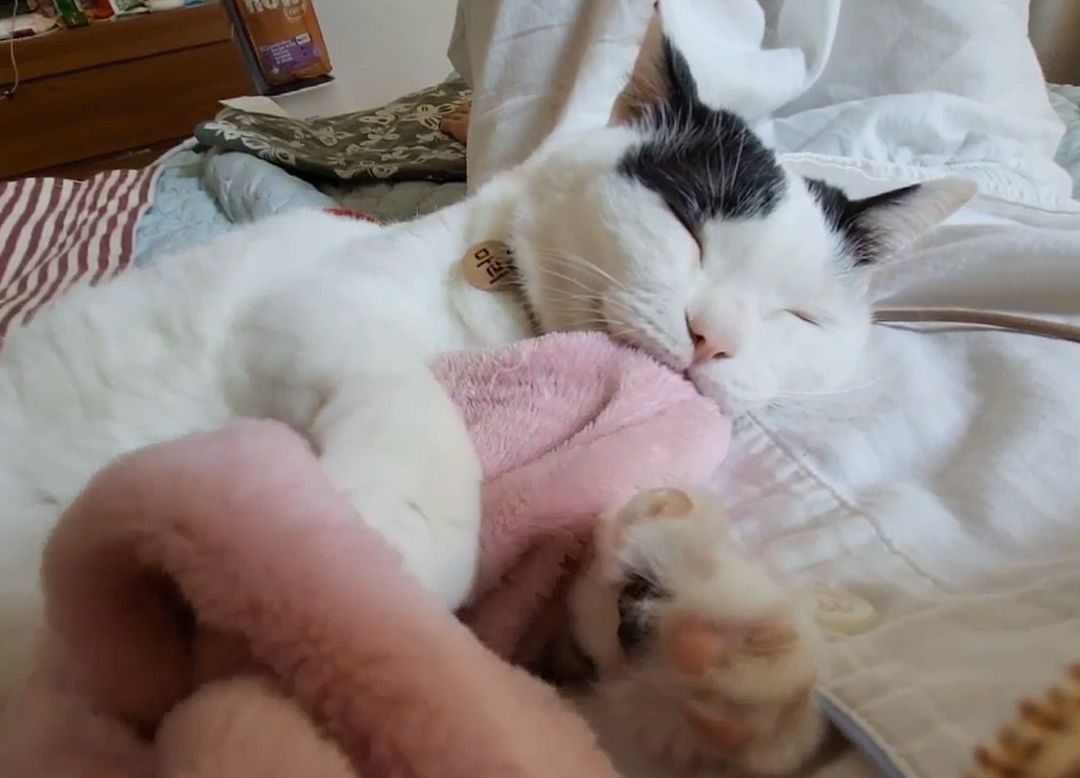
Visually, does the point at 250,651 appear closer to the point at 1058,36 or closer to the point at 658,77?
the point at 658,77

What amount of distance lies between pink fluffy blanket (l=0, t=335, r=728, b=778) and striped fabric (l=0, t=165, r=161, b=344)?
891 mm

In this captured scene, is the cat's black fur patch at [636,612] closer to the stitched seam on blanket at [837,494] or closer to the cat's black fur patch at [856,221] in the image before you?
the stitched seam on blanket at [837,494]

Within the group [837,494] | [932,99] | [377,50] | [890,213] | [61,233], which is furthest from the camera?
[377,50]

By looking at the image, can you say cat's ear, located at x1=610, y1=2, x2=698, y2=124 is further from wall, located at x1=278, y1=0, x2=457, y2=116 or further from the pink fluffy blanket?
wall, located at x1=278, y1=0, x2=457, y2=116

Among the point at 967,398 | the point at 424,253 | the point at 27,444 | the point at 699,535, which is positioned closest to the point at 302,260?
the point at 424,253

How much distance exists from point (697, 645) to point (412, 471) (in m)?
0.20

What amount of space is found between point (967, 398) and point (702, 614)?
1.62ft

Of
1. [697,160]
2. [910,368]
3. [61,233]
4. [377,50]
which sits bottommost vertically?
[377,50]

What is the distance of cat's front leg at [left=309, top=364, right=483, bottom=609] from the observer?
0.47 metres

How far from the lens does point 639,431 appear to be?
2.00ft

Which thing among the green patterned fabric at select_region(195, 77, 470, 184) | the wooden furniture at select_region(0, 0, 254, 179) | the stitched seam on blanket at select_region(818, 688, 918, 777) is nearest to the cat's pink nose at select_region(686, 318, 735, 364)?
the stitched seam on blanket at select_region(818, 688, 918, 777)

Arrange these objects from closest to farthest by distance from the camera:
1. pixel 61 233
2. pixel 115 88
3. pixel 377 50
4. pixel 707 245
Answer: pixel 707 245 < pixel 61 233 < pixel 115 88 < pixel 377 50

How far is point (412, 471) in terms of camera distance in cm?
50

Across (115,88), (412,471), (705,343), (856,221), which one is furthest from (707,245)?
(115,88)
